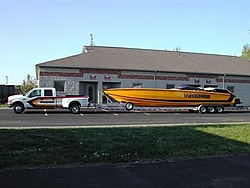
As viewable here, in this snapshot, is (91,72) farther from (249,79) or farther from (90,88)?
(249,79)

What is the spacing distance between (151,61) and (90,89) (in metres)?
7.84

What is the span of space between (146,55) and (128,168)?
33419mm

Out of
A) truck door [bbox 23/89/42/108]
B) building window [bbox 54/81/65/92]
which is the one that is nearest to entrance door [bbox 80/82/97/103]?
building window [bbox 54/81/65/92]

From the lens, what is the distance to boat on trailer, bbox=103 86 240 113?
2820 centimetres

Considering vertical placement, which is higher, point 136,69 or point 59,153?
point 136,69

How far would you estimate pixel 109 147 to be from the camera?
8.97 meters

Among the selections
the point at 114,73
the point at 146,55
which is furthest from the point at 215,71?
the point at 114,73

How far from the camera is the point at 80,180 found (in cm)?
614

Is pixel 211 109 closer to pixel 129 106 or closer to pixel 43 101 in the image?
pixel 129 106

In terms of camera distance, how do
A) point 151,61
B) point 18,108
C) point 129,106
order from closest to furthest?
point 18,108
point 129,106
point 151,61

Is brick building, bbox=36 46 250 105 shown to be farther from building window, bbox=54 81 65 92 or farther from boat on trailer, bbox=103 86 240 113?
boat on trailer, bbox=103 86 240 113

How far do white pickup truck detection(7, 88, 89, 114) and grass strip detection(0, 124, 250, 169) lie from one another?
1440cm

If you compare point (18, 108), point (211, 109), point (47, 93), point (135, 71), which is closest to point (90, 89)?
point (135, 71)

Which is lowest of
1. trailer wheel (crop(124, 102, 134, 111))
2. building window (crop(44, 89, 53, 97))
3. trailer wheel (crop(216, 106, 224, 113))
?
trailer wheel (crop(216, 106, 224, 113))
